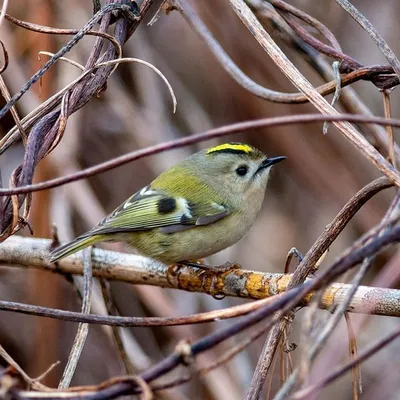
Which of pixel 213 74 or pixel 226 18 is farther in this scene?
pixel 213 74

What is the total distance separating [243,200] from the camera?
8.20 feet

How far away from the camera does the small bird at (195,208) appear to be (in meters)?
2.35

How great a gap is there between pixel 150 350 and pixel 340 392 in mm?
1070

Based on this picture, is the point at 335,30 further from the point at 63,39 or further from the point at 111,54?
the point at 111,54

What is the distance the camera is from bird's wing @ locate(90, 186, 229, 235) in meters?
2.39

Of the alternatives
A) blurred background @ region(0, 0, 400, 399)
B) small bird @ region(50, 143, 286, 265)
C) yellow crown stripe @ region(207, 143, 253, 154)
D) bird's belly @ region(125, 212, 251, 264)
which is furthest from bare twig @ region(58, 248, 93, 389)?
yellow crown stripe @ region(207, 143, 253, 154)

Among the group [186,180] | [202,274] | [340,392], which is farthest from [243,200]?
[340,392]

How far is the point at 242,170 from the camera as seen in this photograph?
259 cm

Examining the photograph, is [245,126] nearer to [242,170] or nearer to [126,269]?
[126,269]

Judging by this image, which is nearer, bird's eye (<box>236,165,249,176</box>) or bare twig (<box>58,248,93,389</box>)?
bare twig (<box>58,248,93,389</box>)

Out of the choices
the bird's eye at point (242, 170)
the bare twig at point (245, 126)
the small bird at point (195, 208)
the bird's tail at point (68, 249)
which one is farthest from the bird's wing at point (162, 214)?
the bare twig at point (245, 126)

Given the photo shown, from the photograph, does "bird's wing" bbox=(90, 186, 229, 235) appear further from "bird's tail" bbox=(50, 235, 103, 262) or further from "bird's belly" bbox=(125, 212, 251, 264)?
"bird's tail" bbox=(50, 235, 103, 262)

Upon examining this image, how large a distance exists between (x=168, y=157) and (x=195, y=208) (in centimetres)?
70

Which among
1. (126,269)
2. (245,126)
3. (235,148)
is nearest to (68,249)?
(126,269)
